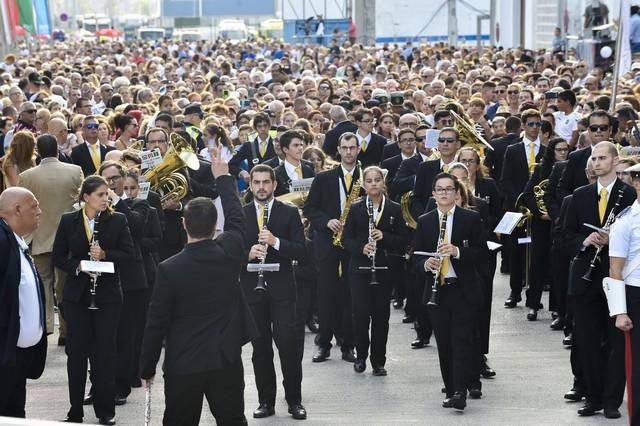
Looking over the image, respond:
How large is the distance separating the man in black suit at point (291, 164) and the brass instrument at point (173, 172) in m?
1.01

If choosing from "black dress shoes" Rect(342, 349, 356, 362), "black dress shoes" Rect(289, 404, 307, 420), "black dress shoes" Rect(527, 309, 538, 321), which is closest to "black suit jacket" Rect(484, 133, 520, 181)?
"black dress shoes" Rect(527, 309, 538, 321)

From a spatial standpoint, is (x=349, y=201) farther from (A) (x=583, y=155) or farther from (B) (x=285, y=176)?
(A) (x=583, y=155)

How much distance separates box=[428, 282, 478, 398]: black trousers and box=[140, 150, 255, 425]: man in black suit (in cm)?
262

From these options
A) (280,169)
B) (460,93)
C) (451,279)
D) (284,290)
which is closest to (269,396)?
(284,290)

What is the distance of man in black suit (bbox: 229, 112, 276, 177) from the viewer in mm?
17156

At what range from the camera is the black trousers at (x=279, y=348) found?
10836 millimetres

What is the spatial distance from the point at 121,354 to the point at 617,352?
4.00 metres

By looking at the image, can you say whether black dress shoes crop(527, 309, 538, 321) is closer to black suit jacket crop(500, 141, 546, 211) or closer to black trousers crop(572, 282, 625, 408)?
black suit jacket crop(500, 141, 546, 211)

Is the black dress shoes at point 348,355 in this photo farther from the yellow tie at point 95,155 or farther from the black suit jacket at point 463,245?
the yellow tie at point 95,155

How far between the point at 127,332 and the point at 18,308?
8.86ft

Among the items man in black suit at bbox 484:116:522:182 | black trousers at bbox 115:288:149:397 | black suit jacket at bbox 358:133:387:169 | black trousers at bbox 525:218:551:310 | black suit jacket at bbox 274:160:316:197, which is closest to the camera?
black trousers at bbox 115:288:149:397

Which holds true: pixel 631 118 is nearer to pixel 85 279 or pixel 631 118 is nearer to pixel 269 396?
pixel 269 396

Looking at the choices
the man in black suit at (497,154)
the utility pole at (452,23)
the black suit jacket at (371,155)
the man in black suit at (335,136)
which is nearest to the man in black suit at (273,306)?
the man in black suit at (497,154)

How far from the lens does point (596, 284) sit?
10445 mm
